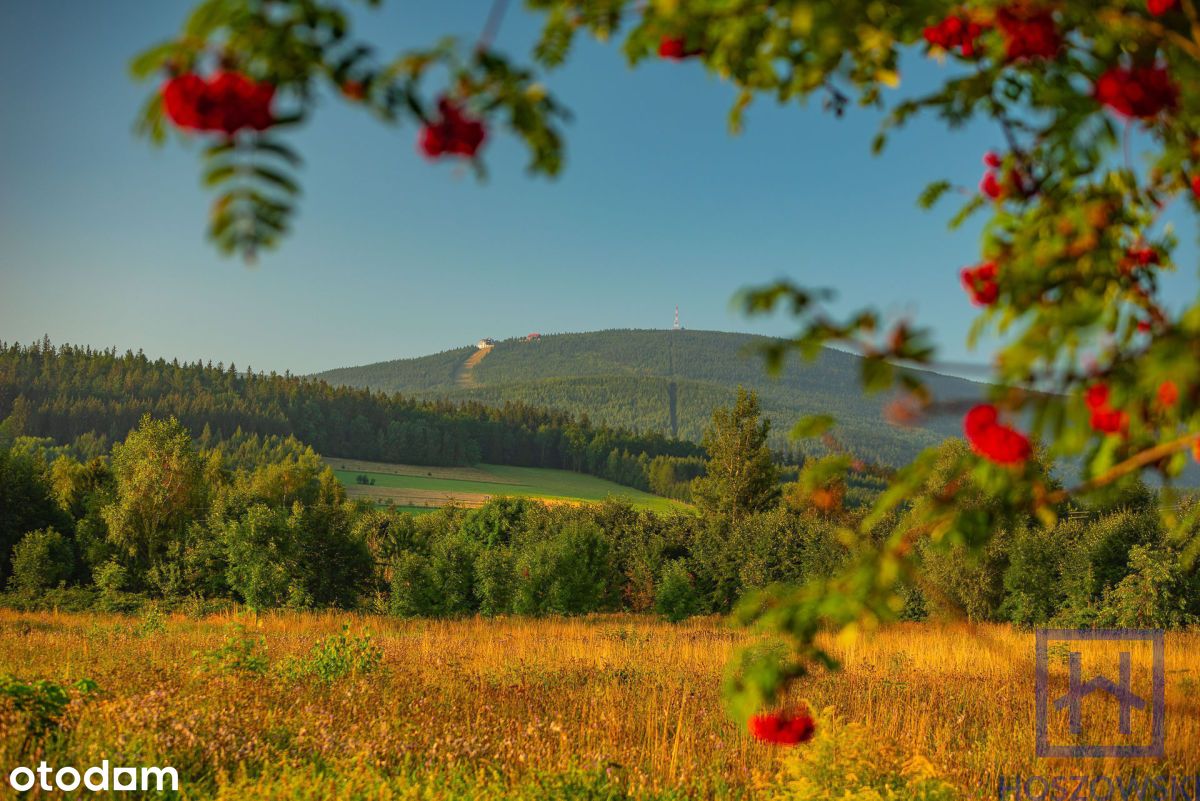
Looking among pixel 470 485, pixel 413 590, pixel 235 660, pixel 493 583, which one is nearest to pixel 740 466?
pixel 493 583

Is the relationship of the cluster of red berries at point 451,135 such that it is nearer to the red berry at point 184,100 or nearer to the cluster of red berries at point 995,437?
the red berry at point 184,100

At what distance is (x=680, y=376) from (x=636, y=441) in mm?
111906

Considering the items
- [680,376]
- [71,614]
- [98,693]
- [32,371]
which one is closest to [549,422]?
[32,371]

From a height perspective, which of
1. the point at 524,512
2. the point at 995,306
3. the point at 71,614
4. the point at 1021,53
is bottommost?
the point at 71,614

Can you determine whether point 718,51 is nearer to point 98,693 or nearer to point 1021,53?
point 1021,53

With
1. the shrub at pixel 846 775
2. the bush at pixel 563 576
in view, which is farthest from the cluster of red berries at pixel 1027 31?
the bush at pixel 563 576

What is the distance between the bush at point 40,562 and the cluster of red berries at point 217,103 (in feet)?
86.7

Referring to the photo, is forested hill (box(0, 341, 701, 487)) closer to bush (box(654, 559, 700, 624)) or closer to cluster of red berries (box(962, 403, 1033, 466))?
bush (box(654, 559, 700, 624))

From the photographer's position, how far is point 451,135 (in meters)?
1.40

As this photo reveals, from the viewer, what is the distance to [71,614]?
66.4 ft

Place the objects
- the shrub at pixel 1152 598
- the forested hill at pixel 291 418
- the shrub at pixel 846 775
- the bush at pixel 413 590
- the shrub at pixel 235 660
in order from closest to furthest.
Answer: the shrub at pixel 846 775
the shrub at pixel 235 660
the shrub at pixel 1152 598
the bush at pixel 413 590
the forested hill at pixel 291 418

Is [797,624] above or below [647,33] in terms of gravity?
below

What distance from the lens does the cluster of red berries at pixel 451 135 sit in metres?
1.40

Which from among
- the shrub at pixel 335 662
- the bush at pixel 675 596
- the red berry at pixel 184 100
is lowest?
the bush at pixel 675 596
